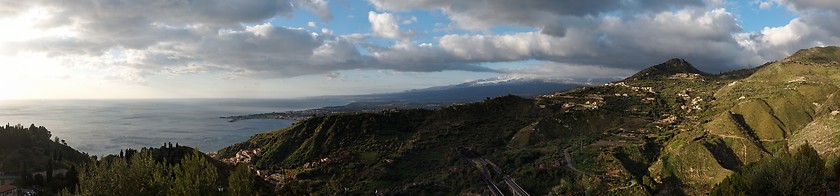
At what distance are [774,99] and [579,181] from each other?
8693 cm

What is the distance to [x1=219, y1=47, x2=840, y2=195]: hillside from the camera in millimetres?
112312

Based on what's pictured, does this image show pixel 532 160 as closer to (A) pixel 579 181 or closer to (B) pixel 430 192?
(A) pixel 579 181

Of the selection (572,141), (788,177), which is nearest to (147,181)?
(788,177)

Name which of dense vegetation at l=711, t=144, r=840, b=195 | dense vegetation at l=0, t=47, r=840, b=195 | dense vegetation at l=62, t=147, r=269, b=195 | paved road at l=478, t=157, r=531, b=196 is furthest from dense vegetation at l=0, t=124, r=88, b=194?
dense vegetation at l=711, t=144, r=840, b=195

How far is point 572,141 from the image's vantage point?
5645 inches

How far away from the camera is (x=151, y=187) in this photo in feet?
126

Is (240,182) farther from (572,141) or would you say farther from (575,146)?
(572,141)

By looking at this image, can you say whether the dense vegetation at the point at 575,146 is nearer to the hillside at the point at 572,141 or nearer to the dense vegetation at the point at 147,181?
the hillside at the point at 572,141

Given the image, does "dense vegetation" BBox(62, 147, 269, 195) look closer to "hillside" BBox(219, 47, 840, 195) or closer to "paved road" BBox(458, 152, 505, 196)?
→ "hillside" BBox(219, 47, 840, 195)

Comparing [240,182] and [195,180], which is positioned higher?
[195,180]

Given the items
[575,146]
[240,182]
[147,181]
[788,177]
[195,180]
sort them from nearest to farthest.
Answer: [195,180]
[240,182]
[147,181]
[788,177]
[575,146]

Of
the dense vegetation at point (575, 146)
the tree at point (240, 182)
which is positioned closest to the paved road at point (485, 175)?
the dense vegetation at point (575, 146)

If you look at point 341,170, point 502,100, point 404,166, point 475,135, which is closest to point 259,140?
point 341,170

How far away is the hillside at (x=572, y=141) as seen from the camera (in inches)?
4422
